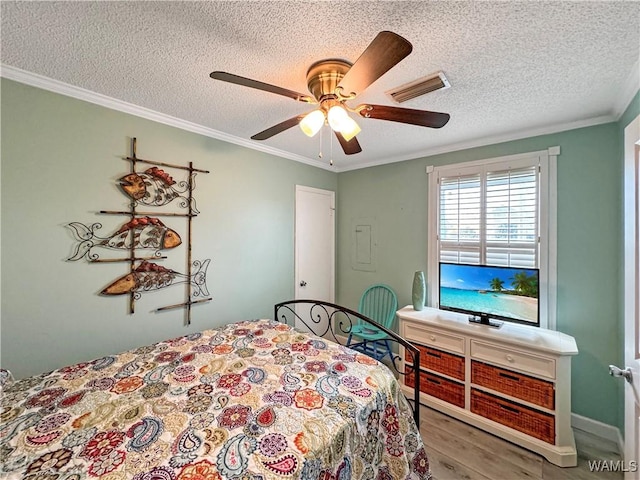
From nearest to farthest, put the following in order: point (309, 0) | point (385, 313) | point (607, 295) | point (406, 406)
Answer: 1. point (309, 0)
2. point (406, 406)
3. point (607, 295)
4. point (385, 313)

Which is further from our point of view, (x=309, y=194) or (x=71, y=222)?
(x=309, y=194)

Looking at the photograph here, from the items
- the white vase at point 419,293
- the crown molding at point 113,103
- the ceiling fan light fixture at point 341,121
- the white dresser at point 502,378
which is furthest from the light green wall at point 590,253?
the crown molding at point 113,103

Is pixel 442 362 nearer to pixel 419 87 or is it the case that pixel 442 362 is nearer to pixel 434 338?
pixel 434 338

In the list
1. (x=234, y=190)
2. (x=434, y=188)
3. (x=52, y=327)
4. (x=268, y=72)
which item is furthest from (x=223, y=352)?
(x=434, y=188)

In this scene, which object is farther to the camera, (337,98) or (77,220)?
(77,220)

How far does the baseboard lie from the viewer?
1.98m

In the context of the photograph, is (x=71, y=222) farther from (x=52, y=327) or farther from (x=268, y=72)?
(x=268, y=72)

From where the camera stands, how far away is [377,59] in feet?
3.39

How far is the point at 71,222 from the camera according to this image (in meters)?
1.78

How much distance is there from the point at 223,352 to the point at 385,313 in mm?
2105

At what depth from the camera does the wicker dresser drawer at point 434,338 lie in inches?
90.5

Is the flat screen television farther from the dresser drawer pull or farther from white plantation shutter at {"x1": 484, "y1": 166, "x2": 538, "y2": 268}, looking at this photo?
the dresser drawer pull

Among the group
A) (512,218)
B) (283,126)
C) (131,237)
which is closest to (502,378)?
(512,218)

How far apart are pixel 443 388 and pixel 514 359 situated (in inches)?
26.1
